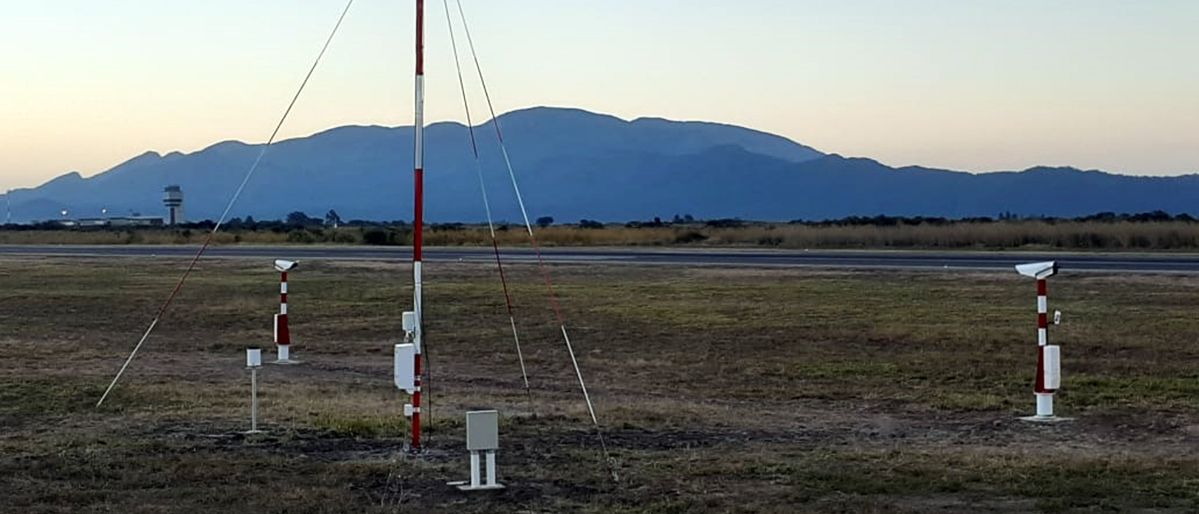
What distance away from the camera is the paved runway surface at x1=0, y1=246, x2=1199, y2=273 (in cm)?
3756

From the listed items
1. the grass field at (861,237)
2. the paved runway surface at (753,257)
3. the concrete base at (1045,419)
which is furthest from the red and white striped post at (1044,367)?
the grass field at (861,237)

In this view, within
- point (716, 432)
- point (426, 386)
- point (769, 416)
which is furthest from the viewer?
point (426, 386)

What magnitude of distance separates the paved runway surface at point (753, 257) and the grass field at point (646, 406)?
927 centimetres

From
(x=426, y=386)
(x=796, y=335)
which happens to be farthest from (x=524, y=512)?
(x=796, y=335)

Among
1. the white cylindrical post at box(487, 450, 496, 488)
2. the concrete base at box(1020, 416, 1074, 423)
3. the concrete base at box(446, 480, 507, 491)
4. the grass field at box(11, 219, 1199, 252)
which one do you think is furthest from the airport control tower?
the white cylindrical post at box(487, 450, 496, 488)

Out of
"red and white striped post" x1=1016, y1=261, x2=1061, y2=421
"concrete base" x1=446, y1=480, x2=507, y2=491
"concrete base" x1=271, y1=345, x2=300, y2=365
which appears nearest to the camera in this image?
"concrete base" x1=446, y1=480, x2=507, y2=491

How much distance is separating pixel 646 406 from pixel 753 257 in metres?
31.0

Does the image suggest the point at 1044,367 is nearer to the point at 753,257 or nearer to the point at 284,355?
the point at 284,355

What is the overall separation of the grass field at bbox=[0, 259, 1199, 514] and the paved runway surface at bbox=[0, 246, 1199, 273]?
30.4 ft

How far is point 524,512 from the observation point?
29.4 ft

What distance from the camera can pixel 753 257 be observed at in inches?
1756

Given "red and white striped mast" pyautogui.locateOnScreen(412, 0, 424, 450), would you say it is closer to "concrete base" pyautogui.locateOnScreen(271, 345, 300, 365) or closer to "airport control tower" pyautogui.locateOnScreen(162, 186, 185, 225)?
"concrete base" pyautogui.locateOnScreen(271, 345, 300, 365)

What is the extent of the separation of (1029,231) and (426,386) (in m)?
43.8

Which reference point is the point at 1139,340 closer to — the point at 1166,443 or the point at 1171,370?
the point at 1171,370
